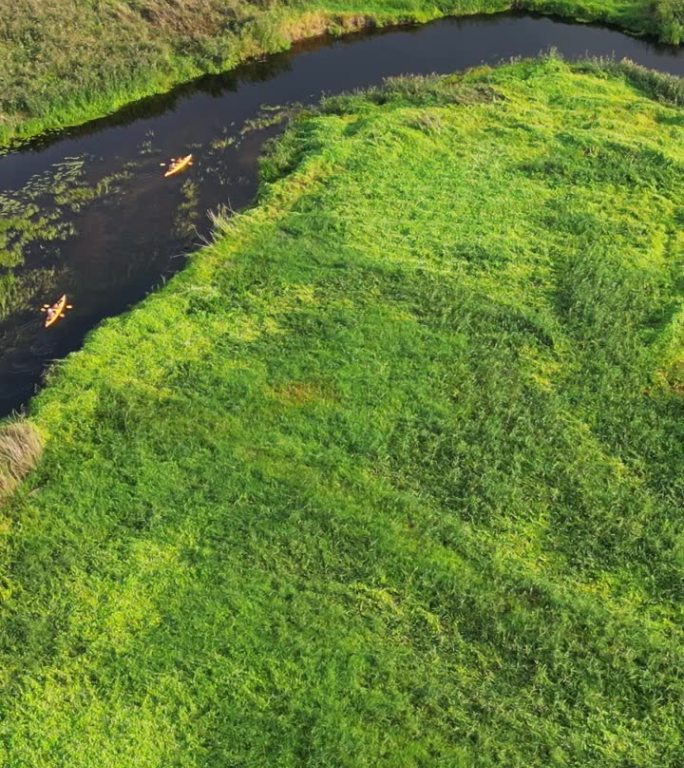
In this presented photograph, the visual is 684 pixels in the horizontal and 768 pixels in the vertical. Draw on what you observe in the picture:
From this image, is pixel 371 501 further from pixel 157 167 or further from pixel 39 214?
pixel 157 167

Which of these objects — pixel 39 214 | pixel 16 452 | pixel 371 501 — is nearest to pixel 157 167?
pixel 39 214

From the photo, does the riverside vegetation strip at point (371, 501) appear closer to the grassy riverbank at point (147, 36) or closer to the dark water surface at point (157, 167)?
the dark water surface at point (157, 167)

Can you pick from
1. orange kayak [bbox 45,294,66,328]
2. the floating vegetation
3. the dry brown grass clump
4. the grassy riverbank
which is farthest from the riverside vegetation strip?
the grassy riverbank

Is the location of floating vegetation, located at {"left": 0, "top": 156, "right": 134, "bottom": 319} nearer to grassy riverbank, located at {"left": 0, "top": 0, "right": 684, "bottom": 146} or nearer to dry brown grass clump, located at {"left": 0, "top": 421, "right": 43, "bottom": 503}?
grassy riverbank, located at {"left": 0, "top": 0, "right": 684, "bottom": 146}

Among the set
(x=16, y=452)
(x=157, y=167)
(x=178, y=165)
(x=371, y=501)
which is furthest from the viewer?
(x=157, y=167)

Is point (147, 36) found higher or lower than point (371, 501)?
higher
